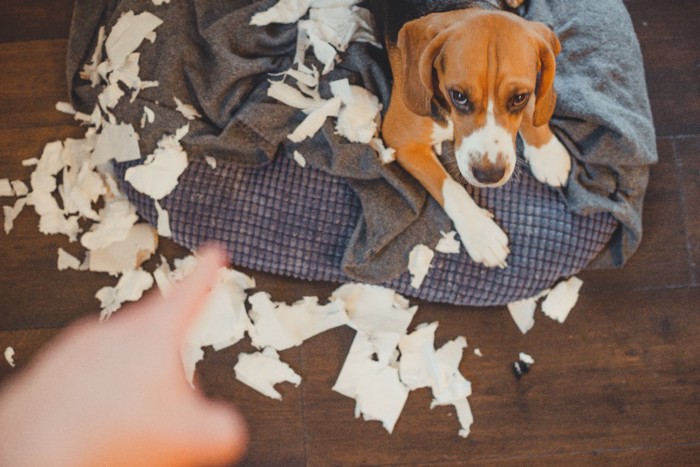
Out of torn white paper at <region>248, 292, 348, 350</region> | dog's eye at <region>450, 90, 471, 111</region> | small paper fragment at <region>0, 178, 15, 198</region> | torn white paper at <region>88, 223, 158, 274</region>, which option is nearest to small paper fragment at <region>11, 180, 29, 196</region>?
small paper fragment at <region>0, 178, 15, 198</region>

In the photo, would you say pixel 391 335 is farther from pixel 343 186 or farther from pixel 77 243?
pixel 77 243

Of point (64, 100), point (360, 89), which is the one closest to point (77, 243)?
point (64, 100)

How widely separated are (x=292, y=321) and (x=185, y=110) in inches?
28.3

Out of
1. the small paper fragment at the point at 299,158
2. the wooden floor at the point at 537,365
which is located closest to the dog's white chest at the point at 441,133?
the small paper fragment at the point at 299,158

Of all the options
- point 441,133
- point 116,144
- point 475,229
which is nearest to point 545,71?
point 441,133

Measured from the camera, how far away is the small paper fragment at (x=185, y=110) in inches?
90.3

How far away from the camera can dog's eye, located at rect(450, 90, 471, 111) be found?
1783mm

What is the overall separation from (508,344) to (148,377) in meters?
1.08

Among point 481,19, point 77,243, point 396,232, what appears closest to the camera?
point 481,19

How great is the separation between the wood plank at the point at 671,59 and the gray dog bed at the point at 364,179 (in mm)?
167

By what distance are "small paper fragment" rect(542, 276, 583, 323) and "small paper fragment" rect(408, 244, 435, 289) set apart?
1.27 feet

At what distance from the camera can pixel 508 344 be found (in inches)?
89.4

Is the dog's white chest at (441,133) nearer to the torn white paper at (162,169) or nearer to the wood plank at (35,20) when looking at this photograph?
the torn white paper at (162,169)

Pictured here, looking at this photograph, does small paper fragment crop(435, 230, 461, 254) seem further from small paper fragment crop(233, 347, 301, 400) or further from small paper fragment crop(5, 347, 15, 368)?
small paper fragment crop(5, 347, 15, 368)
